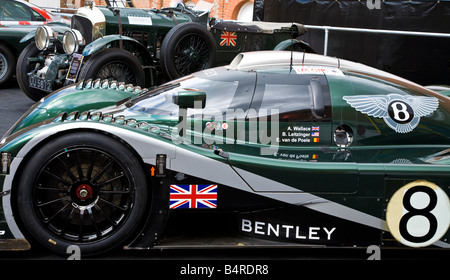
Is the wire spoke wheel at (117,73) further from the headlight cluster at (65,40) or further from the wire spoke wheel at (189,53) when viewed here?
the headlight cluster at (65,40)

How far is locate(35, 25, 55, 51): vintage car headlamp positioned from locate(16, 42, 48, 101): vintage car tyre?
299 millimetres

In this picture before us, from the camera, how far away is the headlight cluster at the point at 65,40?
8594 mm

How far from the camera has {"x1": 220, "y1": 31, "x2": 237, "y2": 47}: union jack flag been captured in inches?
383

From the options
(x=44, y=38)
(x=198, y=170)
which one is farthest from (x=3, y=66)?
(x=198, y=170)

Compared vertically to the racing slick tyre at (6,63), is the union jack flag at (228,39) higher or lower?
higher

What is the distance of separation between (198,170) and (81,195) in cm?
74

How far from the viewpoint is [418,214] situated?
143 inches

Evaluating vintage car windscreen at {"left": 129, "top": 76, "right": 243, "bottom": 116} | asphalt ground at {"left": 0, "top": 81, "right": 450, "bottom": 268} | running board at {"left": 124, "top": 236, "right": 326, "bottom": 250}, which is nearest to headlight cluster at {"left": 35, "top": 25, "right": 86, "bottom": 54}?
vintage car windscreen at {"left": 129, "top": 76, "right": 243, "bottom": 116}

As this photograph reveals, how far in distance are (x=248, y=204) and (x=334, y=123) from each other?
880 millimetres

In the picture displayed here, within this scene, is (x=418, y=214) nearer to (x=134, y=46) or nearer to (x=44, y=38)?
(x=134, y=46)

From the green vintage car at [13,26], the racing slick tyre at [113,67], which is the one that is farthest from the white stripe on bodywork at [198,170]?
the green vintage car at [13,26]

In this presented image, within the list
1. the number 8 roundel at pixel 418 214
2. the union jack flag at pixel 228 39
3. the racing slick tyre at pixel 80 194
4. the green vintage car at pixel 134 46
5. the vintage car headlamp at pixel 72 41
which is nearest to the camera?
the racing slick tyre at pixel 80 194

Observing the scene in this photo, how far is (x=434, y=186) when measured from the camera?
362cm

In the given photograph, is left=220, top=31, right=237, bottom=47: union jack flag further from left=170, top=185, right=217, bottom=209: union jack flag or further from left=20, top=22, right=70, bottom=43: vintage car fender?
left=170, top=185, right=217, bottom=209: union jack flag
